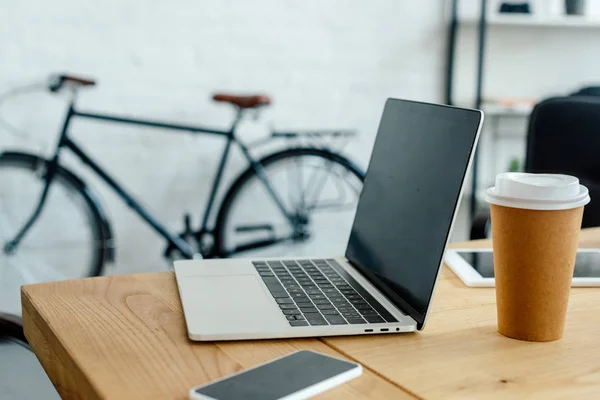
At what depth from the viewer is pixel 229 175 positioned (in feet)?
9.27

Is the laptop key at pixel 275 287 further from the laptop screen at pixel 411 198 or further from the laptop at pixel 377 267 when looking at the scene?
the laptop screen at pixel 411 198

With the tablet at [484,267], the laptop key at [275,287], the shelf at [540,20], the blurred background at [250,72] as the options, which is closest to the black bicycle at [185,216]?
the blurred background at [250,72]

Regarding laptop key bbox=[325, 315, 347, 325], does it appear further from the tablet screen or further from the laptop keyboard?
the tablet screen

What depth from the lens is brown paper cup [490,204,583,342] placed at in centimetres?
73

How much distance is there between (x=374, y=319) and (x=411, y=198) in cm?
16

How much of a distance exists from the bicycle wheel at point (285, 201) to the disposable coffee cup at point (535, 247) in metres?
→ 1.94

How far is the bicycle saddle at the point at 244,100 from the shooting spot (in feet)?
8.30

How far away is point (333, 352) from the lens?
72 centimetres

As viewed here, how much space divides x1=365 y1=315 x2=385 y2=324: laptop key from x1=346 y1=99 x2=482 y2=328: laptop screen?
3 centimetres

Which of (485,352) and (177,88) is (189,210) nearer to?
(177,88)

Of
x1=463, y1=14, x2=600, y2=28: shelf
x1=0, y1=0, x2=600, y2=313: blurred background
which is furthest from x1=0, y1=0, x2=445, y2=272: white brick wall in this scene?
x1=463, y1=14, x2=600, y2=28: shelf

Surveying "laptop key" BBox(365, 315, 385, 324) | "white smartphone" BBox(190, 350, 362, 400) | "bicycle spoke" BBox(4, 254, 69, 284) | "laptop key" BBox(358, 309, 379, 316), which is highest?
"white smartphone" BBox(190, 350, 362, 400)

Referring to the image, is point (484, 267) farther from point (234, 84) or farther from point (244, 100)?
point (234, 84)

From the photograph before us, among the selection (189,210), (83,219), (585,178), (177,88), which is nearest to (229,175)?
(189,210)
